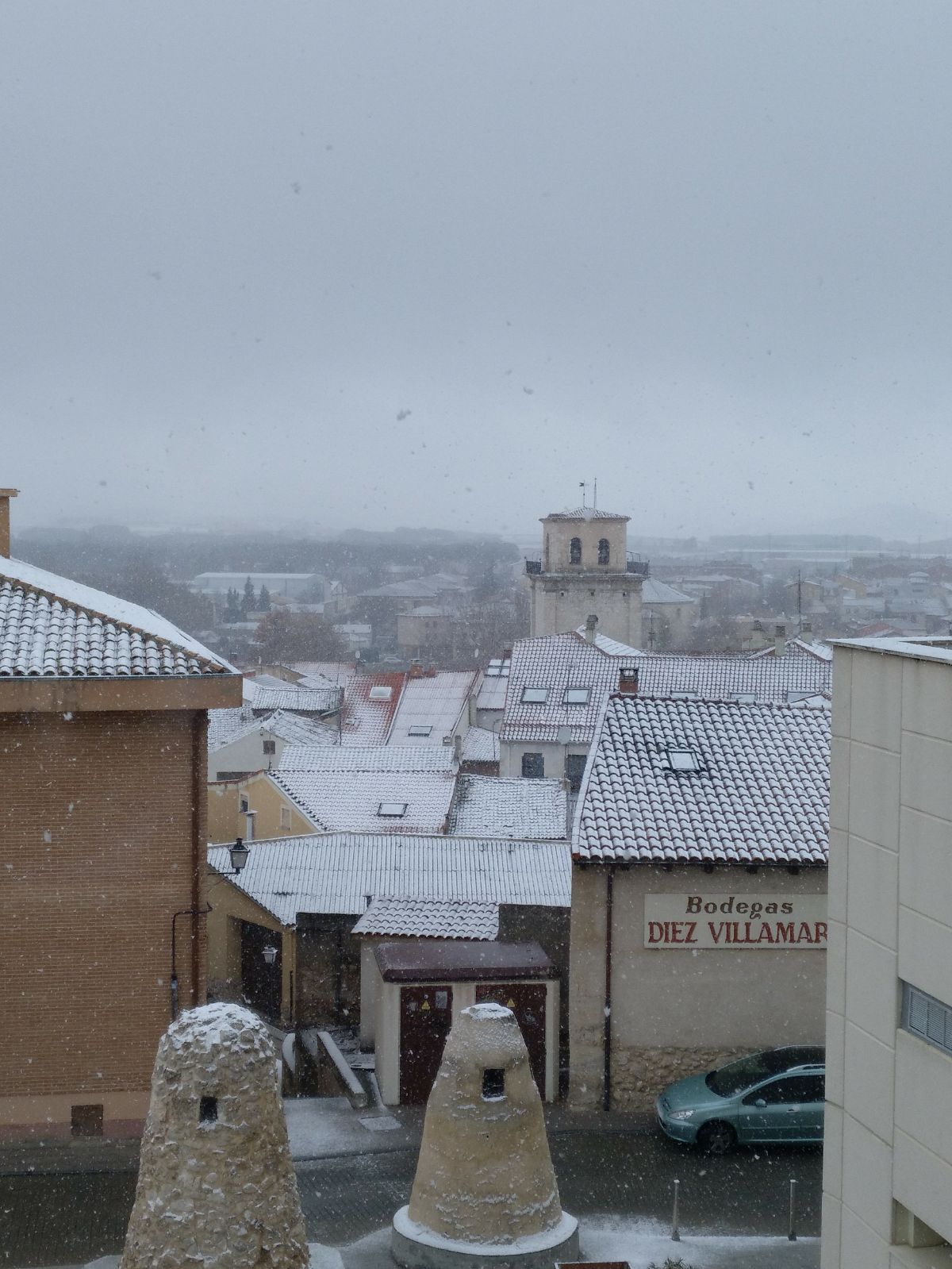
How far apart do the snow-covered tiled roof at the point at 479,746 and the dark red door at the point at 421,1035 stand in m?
32.2

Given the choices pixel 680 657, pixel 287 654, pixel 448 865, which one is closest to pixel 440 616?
pixel 287 654

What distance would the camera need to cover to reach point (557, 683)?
4772 centimetres

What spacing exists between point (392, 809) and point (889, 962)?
2239 cm

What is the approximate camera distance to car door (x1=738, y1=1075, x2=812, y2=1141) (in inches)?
581

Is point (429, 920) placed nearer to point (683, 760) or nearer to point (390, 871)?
point (390, 871)

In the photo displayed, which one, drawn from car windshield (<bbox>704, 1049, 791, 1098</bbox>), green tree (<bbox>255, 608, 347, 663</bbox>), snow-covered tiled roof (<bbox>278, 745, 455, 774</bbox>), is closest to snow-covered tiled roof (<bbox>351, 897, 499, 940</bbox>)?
car windshield (<bbox>704, 1049, 791, 1098</bbox>)

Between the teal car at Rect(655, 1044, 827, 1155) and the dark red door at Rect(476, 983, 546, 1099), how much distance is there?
1926 mm

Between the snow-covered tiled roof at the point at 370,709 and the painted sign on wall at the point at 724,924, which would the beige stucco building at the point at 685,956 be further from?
the snow-covered tiled roof at the point at 370,709

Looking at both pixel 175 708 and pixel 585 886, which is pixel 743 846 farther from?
pixel 175 708

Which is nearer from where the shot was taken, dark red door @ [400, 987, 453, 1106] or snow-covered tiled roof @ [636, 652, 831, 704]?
dark red door @ [400, 987, 453, 1106]

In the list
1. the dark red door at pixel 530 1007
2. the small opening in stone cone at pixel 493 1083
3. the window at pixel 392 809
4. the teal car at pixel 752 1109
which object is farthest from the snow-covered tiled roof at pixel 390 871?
the small opening in stone cone at pixel 493 1083

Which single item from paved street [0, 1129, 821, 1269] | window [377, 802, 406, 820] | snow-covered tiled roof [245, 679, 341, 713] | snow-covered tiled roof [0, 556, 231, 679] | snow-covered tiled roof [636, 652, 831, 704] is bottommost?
snow-covered tiled roof [245, 679, 341, 713]

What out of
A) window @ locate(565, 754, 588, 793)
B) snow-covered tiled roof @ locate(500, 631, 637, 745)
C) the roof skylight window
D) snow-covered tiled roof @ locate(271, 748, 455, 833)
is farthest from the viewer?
snow-covered tiled roof @ locate(500, 631, 637, 745)

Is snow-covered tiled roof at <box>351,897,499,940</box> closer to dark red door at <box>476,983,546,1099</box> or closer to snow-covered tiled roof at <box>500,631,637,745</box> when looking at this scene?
dark red door at <box>476,983,546,1099</box>
